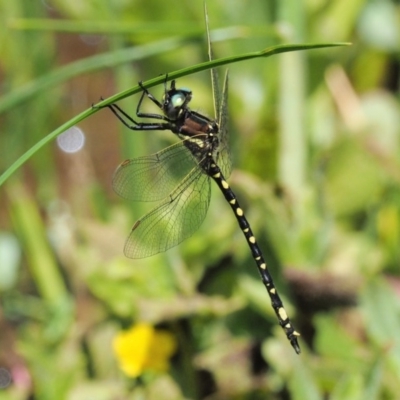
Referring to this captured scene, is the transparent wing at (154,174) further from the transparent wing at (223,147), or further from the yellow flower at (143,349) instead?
the yellow flower at (143,349)

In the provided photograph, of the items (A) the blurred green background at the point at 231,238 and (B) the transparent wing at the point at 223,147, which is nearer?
(A) the blurred green background at the point at 231,238

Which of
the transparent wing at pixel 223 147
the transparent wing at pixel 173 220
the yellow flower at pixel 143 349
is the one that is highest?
the transparent wing at pixel 223 147

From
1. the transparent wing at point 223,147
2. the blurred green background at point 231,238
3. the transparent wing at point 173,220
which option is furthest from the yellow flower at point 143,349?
the transparent wing at point 223,147

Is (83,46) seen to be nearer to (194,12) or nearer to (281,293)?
(194,12)

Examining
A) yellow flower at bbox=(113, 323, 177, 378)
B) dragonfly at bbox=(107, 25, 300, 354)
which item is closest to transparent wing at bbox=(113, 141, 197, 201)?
dragonfly at bbox=(107, 25, 300, 354)

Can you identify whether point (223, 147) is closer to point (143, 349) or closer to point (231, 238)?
point (231, 238)

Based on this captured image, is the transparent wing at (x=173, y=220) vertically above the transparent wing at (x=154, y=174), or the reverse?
the transparent wing at (x=154, y=174)

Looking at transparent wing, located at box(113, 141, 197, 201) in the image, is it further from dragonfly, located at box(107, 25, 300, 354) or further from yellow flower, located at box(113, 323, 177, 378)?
yellow flower, located at box(113, 323, 177, 378)
